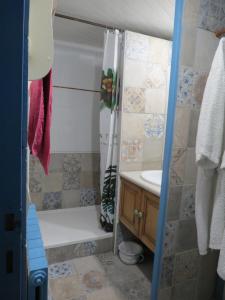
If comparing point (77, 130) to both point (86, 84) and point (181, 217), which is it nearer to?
point (86, 84)

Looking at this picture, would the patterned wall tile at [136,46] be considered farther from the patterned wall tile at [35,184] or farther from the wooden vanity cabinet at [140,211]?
the patterned wall tile at [35,184]

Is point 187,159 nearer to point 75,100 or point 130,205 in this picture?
point 130,205

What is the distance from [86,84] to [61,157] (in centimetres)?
86

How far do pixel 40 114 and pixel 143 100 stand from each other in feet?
3.75

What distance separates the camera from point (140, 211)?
1.76 metres

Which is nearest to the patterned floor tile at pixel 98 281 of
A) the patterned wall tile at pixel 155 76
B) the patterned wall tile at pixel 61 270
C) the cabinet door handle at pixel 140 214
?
the patterned wall tile at pixel 61 270

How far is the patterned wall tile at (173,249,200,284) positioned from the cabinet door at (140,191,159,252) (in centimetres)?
24

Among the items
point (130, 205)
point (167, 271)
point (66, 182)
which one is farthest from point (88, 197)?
point (167, 271)

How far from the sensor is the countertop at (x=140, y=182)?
1.55 metres

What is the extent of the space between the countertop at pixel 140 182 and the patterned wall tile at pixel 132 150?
0.42 feet

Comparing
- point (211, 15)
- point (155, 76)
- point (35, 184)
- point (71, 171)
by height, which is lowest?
point (35, 184)

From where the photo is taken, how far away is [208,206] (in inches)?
45.7

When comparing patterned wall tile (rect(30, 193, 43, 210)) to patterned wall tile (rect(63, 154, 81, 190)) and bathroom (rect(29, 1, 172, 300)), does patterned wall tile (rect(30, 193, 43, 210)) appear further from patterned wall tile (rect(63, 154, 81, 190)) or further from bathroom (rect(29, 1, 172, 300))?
patterned wall tile (rect(63, 154, 81, 190))

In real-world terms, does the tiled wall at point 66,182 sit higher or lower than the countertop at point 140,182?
lower
